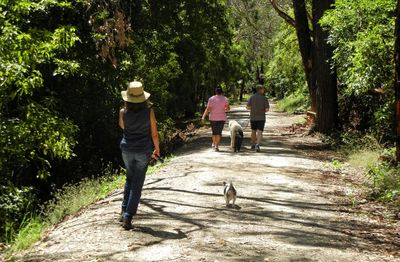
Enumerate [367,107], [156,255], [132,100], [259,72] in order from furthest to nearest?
[259,72] → [367,107] → [132,100] → [156,255]

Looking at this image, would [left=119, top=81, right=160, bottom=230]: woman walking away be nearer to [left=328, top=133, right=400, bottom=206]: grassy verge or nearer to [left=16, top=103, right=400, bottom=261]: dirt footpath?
[left=16, top=103, right=400, bottom=261]: dirt footpath

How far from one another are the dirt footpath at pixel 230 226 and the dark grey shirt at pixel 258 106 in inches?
135

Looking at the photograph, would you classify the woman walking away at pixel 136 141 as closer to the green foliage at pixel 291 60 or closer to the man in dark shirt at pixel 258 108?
the man in dark shirt at pixel 258 108

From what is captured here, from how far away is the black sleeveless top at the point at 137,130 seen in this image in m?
7.16

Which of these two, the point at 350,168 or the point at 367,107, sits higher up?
the point at 367,107

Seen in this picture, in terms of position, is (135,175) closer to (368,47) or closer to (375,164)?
(375,164)

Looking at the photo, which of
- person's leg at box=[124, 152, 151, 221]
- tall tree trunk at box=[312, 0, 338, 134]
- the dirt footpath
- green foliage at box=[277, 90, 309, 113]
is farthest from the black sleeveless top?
green foliage at box=[277, 90, 309, 113]

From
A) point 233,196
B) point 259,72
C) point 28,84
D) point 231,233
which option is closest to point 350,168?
point 233,196

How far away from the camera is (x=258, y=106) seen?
50.6 feet

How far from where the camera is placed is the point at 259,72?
266 feet

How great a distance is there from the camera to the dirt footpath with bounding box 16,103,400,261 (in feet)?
21.0

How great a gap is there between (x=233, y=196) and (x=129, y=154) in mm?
2201

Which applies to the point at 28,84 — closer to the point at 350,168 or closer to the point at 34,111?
the point at 34,111

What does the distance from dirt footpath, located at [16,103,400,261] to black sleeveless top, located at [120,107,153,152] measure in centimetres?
116
